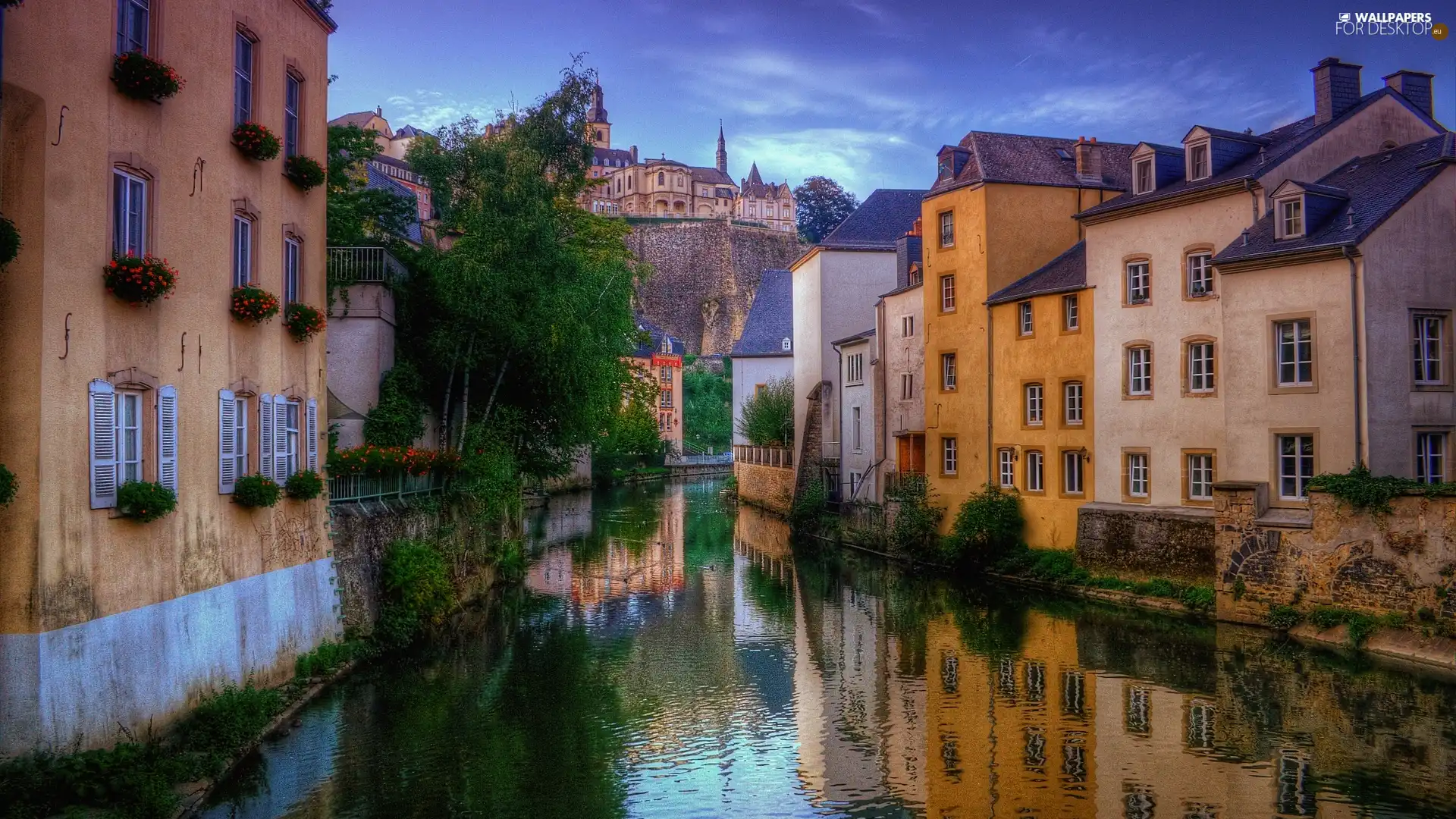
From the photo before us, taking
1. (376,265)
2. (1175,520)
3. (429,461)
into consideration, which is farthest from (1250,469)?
(376,265)

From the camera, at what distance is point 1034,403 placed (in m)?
28.1

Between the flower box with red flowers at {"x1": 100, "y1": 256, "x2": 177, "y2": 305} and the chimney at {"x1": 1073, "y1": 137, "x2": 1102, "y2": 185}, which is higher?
the chimney at {"x1": 1073, "y1": 137, "x2": 1102, "y2": 185}

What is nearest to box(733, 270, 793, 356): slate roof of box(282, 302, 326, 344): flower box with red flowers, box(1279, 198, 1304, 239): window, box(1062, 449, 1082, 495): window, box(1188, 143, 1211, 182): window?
box(1062, 449, 1082, 495): window

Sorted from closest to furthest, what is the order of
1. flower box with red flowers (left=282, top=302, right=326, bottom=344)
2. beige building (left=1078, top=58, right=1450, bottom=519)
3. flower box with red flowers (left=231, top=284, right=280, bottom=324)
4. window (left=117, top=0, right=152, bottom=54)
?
window (left=117, top=0, right=152, bottom=54) < flower box with red flowers (left=231, top=284, right=280, bottom=324) < flower box with red flowers (left=282, top=302, right=326, bottom=344) < beige building (left=1078, top=58, right=1450, bottom=519)

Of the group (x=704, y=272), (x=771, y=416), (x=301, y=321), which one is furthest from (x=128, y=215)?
(x=704, y=272)

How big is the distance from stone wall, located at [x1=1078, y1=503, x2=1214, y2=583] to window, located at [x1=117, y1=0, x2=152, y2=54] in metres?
19.7

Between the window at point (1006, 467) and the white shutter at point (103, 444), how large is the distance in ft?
72.4

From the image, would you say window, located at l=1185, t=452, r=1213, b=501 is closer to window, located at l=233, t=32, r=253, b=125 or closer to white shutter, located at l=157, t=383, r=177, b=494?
window, located at l=233, t=32, r=253, b=125

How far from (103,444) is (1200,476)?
66.6 ft

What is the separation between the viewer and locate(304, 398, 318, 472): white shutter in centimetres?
1608

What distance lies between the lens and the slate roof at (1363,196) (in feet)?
65.8

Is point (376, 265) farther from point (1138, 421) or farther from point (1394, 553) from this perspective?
point (1394, 553)

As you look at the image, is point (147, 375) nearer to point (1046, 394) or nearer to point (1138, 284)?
point (1138, 284)

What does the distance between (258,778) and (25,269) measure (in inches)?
215
